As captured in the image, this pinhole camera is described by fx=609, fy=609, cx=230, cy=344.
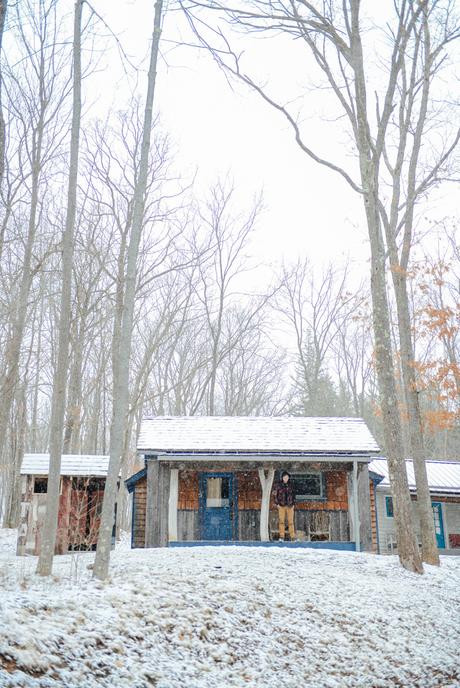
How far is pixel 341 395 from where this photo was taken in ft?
149

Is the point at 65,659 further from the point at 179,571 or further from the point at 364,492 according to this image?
the point at 364,492

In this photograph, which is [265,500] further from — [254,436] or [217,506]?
[254,436]

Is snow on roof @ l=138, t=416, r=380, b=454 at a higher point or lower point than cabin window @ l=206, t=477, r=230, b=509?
higher

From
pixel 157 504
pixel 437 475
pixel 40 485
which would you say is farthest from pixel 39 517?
pixel 437 475

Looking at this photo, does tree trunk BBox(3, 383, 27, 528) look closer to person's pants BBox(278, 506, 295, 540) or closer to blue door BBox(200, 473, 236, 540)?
blue door BBox(200, 473, 236, 540)

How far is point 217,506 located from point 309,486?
2.83 meters

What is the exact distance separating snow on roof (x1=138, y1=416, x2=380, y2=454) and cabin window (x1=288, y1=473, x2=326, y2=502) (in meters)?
1.20

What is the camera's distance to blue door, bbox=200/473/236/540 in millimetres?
17828

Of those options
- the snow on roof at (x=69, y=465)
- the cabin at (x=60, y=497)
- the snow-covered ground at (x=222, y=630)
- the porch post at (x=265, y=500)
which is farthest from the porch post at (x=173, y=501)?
the snow-covered ground at (x=222, y=630)

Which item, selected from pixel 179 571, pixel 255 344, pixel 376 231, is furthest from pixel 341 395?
pixel 179 571

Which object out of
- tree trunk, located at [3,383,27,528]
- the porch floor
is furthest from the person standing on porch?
tree trunk, located at [3,383,27,528]

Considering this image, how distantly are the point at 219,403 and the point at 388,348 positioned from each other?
128 ft

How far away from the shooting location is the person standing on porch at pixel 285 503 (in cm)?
1691

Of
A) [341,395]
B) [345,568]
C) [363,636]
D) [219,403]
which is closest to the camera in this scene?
[363,636]
